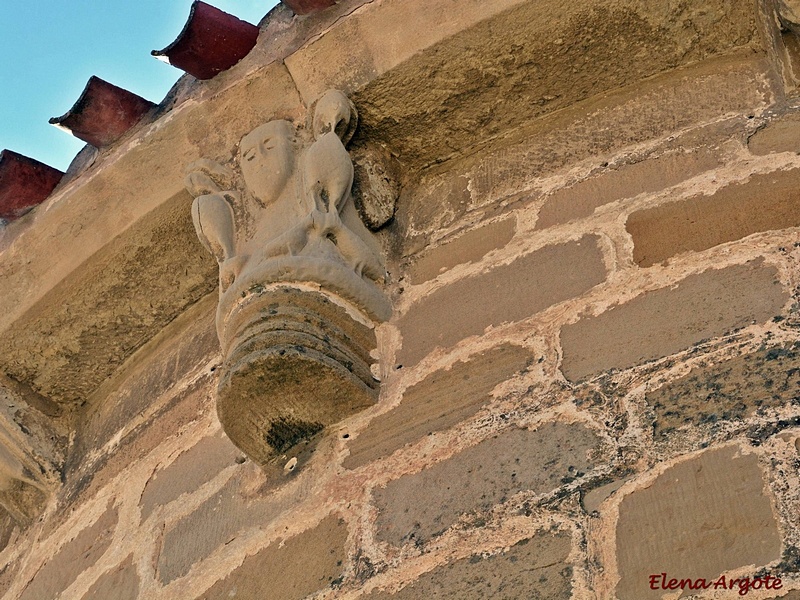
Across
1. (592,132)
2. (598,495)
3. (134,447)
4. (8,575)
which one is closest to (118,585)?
(134,447)

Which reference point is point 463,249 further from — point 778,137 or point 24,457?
point 24,457

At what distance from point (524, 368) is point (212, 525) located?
2.49ft

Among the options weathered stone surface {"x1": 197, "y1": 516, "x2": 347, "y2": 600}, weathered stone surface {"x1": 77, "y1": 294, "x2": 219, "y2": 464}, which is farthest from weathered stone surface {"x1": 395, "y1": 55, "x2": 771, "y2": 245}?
weathered stone surface {"x1": 197, "y1": 516, "x2": 347, "y2": 600}

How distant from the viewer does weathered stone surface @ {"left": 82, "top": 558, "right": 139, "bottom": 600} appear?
2.59m

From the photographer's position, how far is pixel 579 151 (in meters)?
2.68

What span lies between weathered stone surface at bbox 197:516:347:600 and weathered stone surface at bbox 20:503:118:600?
61 centimetres

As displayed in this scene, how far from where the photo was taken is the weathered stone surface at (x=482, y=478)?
79.3 inches

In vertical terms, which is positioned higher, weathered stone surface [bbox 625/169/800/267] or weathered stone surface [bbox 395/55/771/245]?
weathered stone surface [bbox 395/55/771/245]

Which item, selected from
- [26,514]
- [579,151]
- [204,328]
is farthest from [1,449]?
[579,151]

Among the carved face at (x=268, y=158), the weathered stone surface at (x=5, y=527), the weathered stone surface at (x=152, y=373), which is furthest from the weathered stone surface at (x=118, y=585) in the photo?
the carved face at (x=268, y=158)

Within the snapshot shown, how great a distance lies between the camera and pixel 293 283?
2455mm

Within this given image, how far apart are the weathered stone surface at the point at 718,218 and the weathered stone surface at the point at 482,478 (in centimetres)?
44

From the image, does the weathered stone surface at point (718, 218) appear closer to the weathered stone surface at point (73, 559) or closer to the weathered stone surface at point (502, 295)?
the weathered stone surface at point (502, 295)

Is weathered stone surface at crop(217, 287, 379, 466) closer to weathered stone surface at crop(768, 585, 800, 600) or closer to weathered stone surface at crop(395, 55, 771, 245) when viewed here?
weathered stone surface at crop(395, 55, 771, 245)
